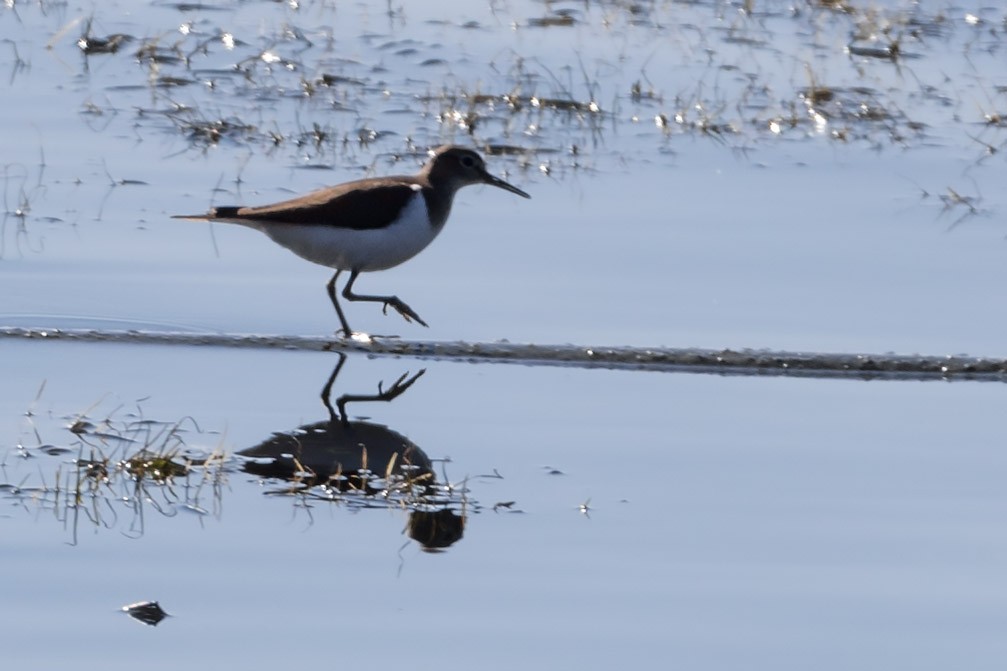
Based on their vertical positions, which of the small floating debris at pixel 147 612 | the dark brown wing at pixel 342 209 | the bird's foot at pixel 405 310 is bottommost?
the small floating debris at pixel 147 612

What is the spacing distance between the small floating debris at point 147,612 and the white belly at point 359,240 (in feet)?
10.5

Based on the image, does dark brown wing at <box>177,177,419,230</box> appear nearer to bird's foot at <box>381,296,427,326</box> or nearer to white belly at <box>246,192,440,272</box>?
white belly at <box>246,192,440,272</box>

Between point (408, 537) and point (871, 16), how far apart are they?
923cm

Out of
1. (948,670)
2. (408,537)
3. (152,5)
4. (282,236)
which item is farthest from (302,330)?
(152,5)

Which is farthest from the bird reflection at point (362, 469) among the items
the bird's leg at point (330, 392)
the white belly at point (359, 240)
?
the white belly at point (359, 240)

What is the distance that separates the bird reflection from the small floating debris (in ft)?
2.71

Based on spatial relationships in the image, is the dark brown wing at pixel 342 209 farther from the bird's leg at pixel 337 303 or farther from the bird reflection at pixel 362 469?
the bird reflection at pixel 362 469

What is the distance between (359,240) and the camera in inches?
294

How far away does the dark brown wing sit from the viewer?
24.3 ft

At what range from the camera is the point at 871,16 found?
1321cm

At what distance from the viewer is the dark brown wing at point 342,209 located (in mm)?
7395

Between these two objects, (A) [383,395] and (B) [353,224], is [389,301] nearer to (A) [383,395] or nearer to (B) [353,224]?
(B) [353,224]

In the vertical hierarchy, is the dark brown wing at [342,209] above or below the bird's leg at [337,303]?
above

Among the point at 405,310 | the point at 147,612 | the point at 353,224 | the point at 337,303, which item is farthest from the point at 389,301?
the point at 147,612
